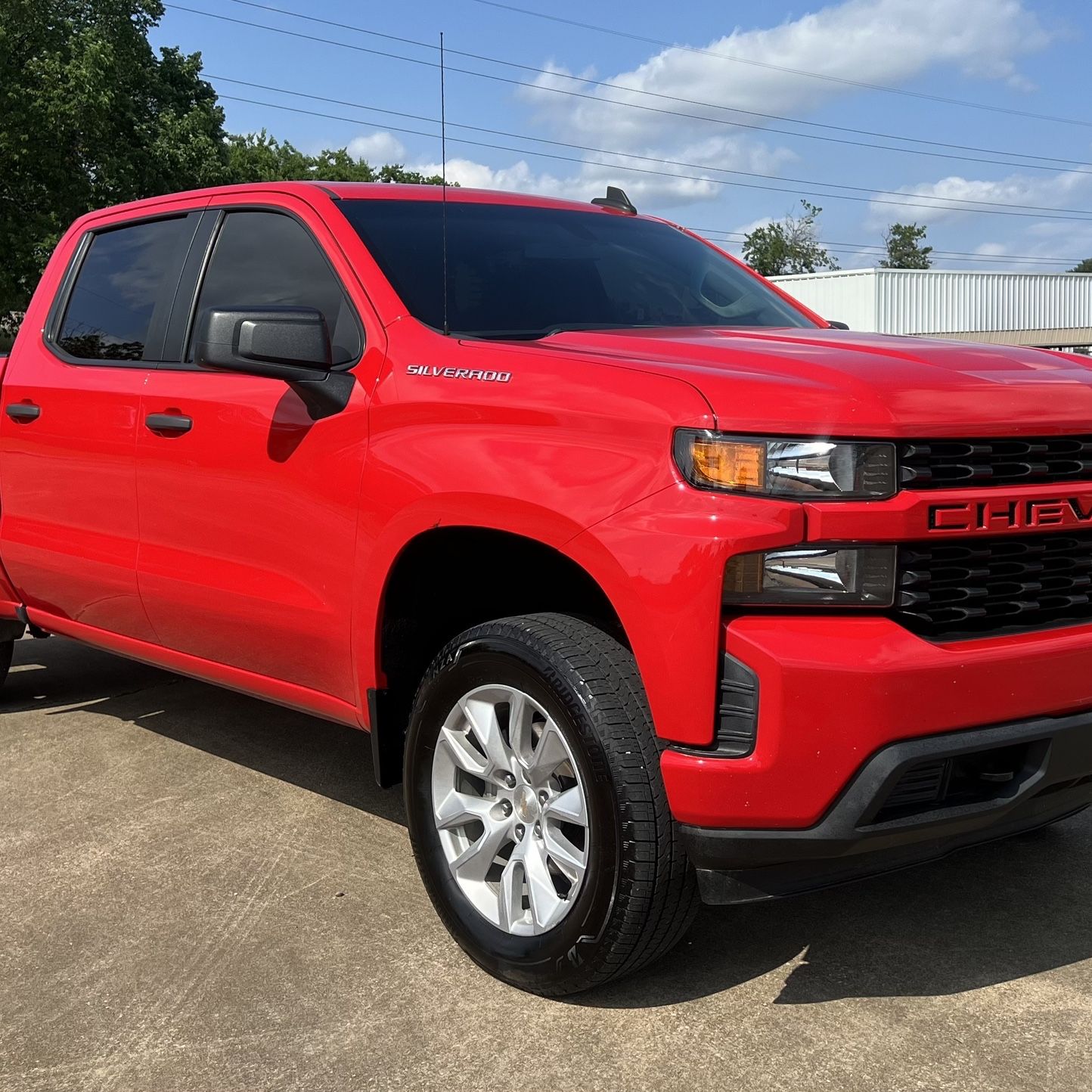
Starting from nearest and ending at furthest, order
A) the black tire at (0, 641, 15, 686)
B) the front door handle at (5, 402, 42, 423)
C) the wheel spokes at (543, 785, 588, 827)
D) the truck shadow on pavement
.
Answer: the wheel spokes at (543, 785, 588, 827) → the truck shadow on pavement → the front door handle at (5, 402, 42, 423) → the black tire at (0, 641, 15, 686)

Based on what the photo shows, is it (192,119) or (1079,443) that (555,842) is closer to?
(1079,443)

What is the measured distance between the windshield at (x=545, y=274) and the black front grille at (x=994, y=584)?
1.31 metres

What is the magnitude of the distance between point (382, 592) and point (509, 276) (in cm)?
108

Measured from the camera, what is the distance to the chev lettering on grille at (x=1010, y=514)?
7.98ft

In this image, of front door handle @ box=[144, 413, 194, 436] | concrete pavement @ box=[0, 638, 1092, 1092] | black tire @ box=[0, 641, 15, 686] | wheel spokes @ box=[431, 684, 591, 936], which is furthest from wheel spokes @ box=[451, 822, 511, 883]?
black tire @ box=[0, 641, 15, 686]

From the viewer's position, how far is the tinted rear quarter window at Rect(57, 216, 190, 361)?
4152mm

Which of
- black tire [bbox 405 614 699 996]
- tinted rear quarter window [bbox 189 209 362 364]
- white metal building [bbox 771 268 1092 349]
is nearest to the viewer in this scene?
black tire [bbox 405 614 699 996]

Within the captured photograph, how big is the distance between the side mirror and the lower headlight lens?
1.33 meters

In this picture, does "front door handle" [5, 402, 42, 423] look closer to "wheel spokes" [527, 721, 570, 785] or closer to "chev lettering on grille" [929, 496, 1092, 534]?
"wheel spokes" [527, 721, 570, 785]

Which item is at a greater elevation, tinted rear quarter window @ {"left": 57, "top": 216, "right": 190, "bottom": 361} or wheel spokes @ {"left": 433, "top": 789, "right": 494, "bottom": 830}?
tinted rear quarter window @ {"left": 57, "top": 216, "right": 190, "bottom": 361}

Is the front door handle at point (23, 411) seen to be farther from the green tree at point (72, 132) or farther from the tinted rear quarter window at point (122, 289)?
the green tree at point (72, 132)

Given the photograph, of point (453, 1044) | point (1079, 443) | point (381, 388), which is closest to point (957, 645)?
point (1079, 443)

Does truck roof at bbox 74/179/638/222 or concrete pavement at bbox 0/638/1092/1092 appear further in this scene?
truck roof at bbox 74/179/638/222

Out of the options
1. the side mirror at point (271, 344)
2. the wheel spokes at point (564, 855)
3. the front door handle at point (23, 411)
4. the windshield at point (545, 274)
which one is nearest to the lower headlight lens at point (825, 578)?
the wheel spokes at point (564, 855)
